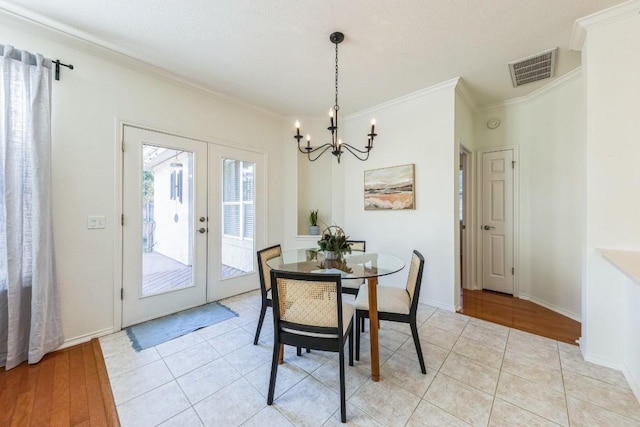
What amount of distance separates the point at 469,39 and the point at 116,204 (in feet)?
11.4

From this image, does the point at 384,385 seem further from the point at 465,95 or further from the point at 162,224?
the point at 465,95

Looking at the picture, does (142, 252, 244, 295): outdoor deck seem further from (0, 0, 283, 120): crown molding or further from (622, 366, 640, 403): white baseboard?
(622, 366, 640, 403): white baseboard

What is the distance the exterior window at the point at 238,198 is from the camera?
10.6ft

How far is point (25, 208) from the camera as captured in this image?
6.10 ft

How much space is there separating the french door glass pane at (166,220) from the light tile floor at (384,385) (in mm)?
638

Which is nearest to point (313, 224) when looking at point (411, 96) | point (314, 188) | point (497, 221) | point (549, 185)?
point (314, 188)

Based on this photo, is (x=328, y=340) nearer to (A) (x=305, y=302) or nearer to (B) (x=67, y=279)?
(A) (x=305, y=302)

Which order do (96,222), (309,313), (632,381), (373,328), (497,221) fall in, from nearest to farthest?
(309,313) < (632,381) < (373,328) < (96,222) < (497,221)

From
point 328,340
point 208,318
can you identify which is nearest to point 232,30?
point 328,340

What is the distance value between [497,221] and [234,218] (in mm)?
3609

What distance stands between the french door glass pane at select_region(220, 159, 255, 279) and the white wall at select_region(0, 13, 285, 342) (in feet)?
2.94

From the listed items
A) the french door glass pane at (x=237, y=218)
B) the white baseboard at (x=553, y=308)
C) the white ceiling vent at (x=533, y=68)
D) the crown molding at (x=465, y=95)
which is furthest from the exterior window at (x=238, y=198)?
the white baseboard at (x=553, y=308)

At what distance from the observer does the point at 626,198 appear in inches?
71.1

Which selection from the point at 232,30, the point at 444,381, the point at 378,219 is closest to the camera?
the point at 444,381
